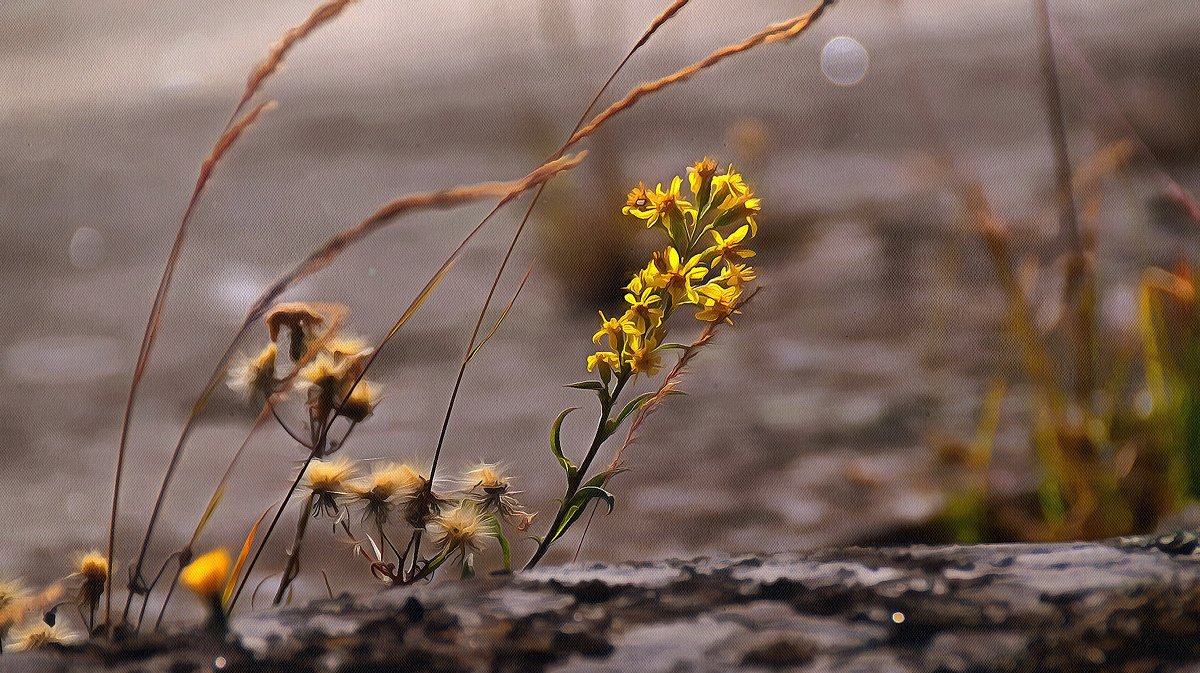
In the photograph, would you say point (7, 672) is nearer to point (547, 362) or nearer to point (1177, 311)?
point (1177, 311)

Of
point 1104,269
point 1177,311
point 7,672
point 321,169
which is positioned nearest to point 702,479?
point 1177,311

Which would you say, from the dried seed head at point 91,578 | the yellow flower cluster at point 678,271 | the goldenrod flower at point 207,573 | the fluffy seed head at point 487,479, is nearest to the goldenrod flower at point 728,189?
the yellow flower cluster at point 678,271

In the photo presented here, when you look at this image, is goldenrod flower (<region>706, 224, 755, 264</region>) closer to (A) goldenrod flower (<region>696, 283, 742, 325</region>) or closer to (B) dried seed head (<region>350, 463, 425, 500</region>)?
(A) goldenrod flower (<region>696, 283, 742, 325</region>)

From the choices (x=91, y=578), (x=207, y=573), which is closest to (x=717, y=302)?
(x=207, y=573)

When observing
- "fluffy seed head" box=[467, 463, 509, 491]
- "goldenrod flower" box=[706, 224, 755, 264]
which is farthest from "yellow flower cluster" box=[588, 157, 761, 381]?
"fluffy seed head" box=[467, 463, 509, 491]

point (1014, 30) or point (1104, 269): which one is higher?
point (1014, 30)

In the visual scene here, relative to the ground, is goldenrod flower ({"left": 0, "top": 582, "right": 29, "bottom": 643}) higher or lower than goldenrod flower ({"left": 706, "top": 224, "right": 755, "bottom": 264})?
lower

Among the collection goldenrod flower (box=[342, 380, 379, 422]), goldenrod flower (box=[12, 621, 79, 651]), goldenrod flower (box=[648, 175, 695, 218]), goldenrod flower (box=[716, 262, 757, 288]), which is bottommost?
goldenrod flower (box=[12, 621, 79, 651])
